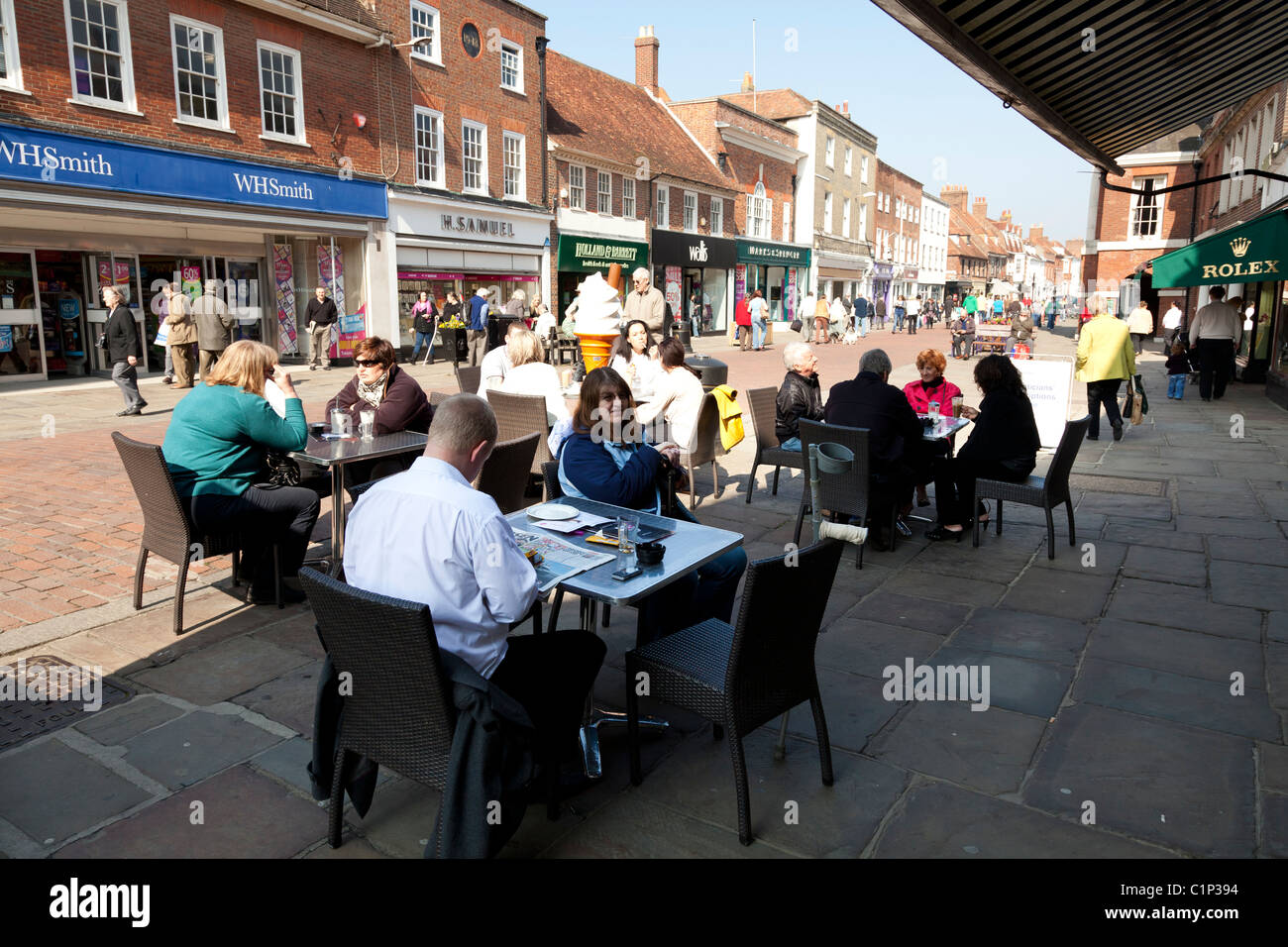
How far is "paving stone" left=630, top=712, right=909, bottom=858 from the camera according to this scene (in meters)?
2.81

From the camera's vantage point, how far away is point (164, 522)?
439 centimetres

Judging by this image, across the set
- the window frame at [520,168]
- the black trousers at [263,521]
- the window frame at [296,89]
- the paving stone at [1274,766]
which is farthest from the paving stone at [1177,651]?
the window frame at [520,168]

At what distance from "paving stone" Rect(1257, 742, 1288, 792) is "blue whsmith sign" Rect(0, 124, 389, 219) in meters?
15.3

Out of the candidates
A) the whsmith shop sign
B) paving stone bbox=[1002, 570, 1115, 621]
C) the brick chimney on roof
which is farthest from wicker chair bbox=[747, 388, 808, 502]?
the brick chimney on roof

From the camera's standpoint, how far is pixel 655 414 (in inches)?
269

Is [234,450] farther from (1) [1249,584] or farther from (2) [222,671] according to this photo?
(1) [1249,584]

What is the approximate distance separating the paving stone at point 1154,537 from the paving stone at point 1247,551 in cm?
10

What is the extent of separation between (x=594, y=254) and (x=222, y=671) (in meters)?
22.2

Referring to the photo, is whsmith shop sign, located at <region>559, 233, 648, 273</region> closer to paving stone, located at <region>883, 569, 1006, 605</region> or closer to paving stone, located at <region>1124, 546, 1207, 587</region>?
paving stone, located at <region>1124, 546, 1207, 587</region>

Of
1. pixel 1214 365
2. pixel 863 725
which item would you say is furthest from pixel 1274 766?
pixel 1214 365

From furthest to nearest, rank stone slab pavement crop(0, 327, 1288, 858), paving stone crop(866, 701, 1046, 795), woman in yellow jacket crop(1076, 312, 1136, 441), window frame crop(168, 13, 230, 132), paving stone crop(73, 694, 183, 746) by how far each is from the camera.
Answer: window frame crop(168, 13, 230, 132)
woman in yellow jacket crop(1076, 312, 1136, 441)
paving stone crop(73, 694, 183, 746)
paving stone crop(866, 701, 1046, 795)
stone slab pavement crop(0, 327, 1288, 858)
